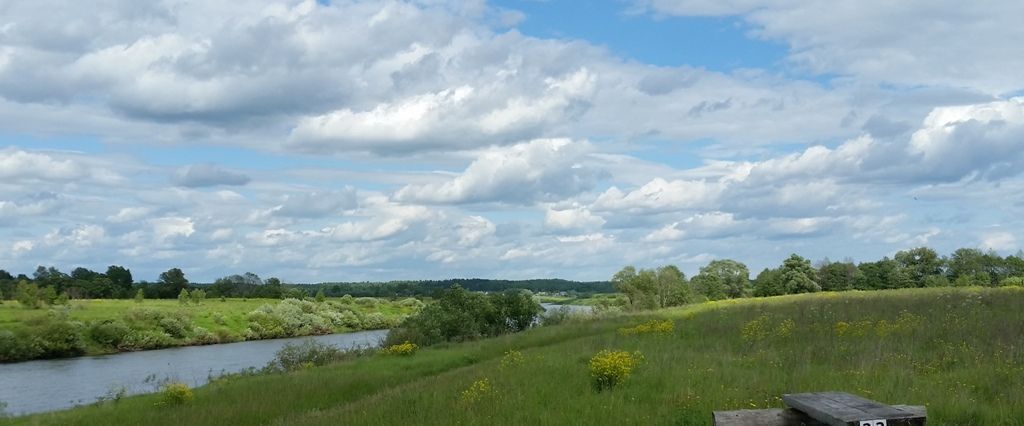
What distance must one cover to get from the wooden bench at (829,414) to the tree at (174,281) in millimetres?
136451

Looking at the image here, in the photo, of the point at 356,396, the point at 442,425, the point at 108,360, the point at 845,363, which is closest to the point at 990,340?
the point at 845,363

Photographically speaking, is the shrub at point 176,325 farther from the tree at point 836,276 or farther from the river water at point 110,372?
the tree at point 836,276

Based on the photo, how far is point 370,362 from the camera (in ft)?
95.1

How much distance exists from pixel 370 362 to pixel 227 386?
19.7 ft

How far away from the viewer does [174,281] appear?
13400 cm

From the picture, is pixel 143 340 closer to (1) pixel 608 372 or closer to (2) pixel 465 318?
(2) pixel 465 318

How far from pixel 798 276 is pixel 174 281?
108 meters

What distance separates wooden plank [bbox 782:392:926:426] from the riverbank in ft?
196

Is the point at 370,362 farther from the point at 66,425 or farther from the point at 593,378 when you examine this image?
the point at 593,378

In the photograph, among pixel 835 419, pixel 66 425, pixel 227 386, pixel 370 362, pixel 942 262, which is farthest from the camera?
pixel 942 262

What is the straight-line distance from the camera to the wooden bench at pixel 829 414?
19.3 ft

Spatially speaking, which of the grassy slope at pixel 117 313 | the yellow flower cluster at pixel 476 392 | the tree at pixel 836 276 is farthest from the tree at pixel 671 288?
the yellow flower cluster at pixel 476 392

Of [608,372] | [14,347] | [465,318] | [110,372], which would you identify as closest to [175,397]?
[608,372]

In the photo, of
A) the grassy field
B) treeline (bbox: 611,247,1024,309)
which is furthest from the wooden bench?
treeline (bbox: 611,247,1024,309)
